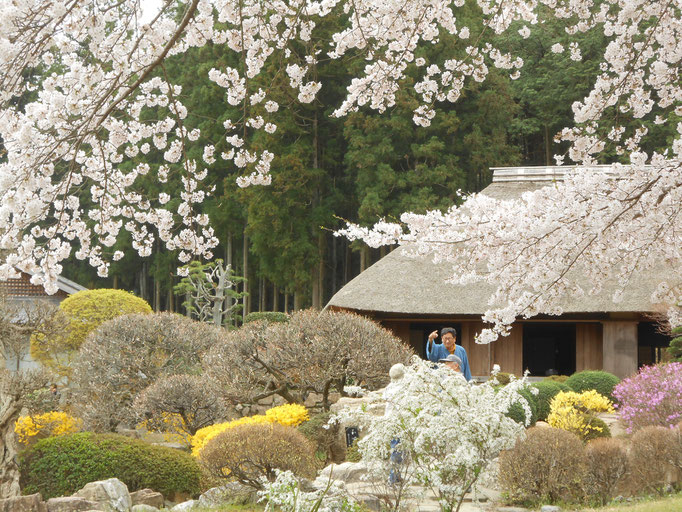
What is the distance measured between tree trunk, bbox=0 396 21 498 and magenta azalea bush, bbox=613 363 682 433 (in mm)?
7941

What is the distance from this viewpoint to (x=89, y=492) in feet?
27.7

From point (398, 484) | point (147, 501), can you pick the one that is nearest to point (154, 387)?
point (147, 501)

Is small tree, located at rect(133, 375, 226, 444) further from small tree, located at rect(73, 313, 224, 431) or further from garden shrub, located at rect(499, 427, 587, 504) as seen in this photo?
garden shrub, located at rect(499, 427, 587, 504)

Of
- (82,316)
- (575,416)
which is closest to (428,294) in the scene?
(82,316)

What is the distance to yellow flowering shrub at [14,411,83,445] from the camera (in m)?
11.9

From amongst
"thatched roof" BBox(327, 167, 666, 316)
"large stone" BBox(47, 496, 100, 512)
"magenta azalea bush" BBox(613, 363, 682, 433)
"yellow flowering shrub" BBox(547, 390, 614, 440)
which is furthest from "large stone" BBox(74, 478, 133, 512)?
"thatched roof" BBox(327, 167, 666, 316)

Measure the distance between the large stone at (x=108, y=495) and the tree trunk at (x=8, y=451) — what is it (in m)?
0.82

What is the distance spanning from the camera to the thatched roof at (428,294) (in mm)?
17188

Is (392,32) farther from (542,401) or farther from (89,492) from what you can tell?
(542,401)

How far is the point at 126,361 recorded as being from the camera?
42.9 ft

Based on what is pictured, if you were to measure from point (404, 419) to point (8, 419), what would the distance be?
5.33 m

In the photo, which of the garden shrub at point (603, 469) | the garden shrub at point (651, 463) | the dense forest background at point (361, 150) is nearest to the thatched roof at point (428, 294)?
the dense forest background at point (361, 150)

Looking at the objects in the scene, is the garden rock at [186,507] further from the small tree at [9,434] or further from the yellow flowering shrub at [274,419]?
the small tree at [9,434]

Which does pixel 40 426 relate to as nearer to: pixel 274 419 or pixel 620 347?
pixel 274 419
